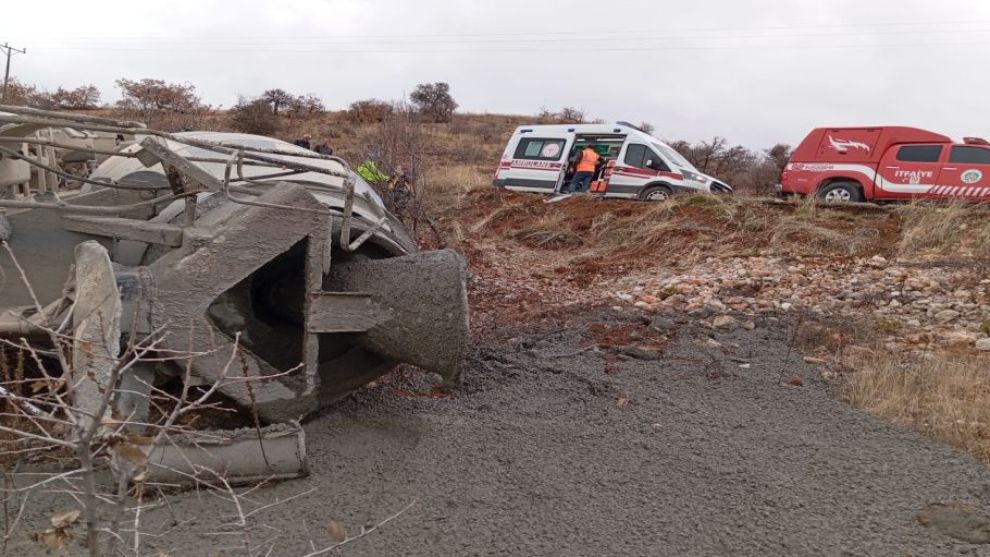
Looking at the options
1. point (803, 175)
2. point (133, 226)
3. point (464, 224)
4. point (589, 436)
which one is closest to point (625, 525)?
point (589, 436)

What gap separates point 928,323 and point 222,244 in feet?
19.4

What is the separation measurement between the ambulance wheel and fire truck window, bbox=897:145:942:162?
413cm

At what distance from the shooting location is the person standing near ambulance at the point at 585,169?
52.0 ft

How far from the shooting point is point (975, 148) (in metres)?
12.9

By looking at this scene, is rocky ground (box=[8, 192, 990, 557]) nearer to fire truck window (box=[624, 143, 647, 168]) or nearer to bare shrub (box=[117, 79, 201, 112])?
fire truck window (box=[624, 143, 647, 168])

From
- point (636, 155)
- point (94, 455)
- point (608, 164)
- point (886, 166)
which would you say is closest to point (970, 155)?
point (886, 166)

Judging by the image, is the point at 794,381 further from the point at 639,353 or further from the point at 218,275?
the point at 218,275

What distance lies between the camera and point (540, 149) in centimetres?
1669

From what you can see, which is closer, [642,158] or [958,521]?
[958,521]

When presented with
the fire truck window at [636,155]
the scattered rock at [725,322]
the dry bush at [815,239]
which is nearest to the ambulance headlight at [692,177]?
the fire truck window at [636,155]

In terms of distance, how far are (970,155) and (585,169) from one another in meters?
6.98

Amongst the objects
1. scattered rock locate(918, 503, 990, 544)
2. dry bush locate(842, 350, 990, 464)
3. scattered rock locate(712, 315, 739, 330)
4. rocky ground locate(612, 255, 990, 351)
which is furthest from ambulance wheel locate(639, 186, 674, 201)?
scattered rock locate(918, 503, 990, 544)

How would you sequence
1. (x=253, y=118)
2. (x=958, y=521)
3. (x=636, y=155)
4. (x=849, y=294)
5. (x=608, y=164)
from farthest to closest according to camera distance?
(x=253, y=118), (x=608, y=164), (x=636, y=155), (x=849, y=294), (x=958, y=521)

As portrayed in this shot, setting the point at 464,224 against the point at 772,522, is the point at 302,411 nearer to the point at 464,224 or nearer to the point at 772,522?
the point at 772,522
